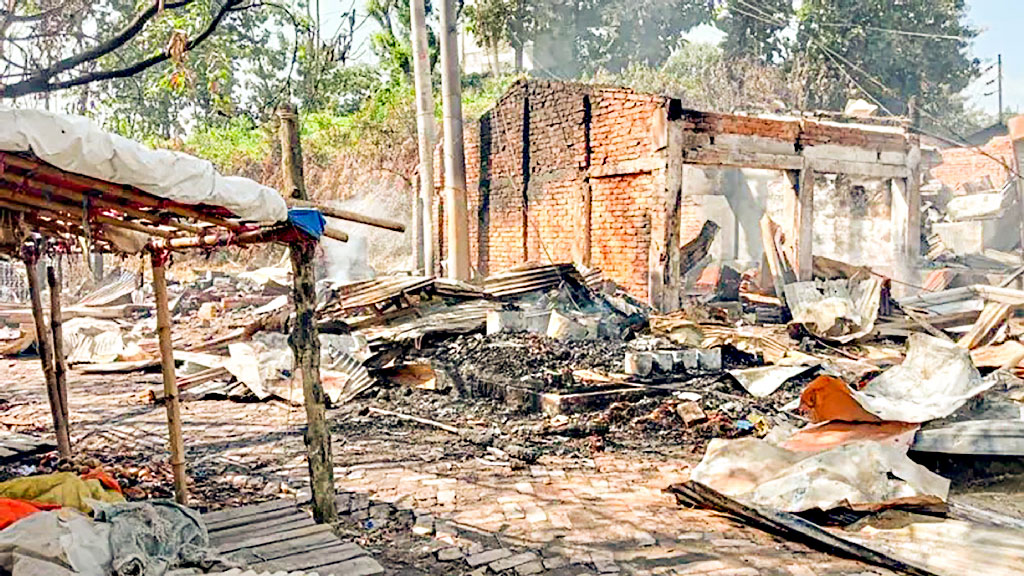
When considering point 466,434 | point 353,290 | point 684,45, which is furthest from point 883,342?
point 684,45

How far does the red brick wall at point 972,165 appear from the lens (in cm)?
2472

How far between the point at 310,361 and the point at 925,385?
5.70 metres

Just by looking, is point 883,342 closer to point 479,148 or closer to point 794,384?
point 794,384

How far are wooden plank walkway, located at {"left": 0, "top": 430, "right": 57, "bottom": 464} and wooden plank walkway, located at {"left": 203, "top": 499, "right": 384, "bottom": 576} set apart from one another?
321 centimetres

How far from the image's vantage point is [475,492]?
19.9 feet

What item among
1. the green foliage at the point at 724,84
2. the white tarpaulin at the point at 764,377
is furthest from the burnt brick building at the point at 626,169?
the green foliage at the point at 724,84

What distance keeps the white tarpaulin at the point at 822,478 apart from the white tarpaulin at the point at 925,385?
1214 millimetres

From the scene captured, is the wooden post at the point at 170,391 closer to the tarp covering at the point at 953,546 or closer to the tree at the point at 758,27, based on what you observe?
the tarp covering at the point at 953,546

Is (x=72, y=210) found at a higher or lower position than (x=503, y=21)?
lower

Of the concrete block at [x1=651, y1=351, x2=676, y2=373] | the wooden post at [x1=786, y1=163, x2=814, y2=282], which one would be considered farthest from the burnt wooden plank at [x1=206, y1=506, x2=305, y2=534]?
the wooden post at [x1=786, y1=163, x2=814, y2=282]

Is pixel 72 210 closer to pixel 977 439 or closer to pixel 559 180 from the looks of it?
pixel 977 439

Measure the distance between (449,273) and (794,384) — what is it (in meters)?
6.66

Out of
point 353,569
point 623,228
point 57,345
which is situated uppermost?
point 623,228

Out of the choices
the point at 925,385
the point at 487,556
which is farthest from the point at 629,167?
the point at 487,556
